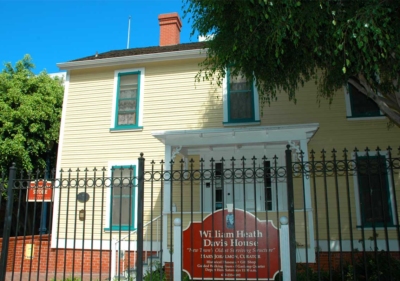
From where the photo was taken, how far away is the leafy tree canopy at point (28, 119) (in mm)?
15688

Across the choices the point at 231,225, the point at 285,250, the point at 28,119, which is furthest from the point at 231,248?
the point at 28,119

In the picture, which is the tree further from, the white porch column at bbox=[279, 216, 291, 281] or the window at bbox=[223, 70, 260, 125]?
the window at bbox=[223, 70, 260, 125]

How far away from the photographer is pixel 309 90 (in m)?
12.5

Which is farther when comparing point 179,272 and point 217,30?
point 217,30

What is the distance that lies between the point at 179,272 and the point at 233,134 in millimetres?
5108

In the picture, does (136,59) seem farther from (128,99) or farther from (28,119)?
(28,119)

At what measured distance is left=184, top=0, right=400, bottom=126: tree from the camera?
6.54 meters

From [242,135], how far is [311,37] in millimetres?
3723

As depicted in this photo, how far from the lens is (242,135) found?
10422 millimetres

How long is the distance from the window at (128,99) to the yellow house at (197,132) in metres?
0.04

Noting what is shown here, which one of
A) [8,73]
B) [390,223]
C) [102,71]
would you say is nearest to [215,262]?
[390,223]

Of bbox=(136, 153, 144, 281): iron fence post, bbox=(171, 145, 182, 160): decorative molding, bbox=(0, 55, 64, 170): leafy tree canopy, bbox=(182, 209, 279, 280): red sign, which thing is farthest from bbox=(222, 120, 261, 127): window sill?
bbox=(0, 55, 64, 170): leafy tree canopy

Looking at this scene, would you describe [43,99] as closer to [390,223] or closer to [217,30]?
[217,30]

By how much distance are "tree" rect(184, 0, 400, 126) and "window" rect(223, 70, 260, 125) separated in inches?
146
